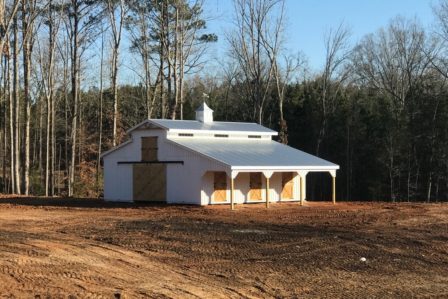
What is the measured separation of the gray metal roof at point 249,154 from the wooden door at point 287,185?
1.03 m

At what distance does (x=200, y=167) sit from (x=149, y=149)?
12.4ft

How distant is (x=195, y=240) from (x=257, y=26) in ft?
114

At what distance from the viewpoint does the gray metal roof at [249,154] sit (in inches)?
1047

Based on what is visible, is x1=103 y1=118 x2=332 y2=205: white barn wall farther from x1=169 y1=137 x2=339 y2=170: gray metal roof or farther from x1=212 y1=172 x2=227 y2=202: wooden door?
x1=169 y1=137 x2=339 y2=170: gray metal roof

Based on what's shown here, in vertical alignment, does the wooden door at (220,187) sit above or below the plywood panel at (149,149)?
below

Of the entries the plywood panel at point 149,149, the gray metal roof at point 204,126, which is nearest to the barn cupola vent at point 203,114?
the gray metal roof at point 204,126

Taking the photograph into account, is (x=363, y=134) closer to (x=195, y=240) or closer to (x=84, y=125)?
(x=84, y=125)

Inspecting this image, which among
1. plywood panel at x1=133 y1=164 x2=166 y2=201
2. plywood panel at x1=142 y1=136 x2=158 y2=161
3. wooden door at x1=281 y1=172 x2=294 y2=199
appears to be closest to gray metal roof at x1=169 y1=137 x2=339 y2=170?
wooden door at x1=281 y1=172 x2=294 y2=199

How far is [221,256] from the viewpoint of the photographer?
44.2ft

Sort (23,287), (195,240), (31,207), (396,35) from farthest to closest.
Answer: (396,35) → (31,207) → (195,240) → (23,287)

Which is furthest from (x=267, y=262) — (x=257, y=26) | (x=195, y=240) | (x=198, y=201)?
(x=257, y=26)

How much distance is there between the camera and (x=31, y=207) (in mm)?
26500

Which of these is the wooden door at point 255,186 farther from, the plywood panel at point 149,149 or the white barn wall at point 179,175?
the plywood panel at point 149,149

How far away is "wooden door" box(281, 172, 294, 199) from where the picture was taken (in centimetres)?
3077
